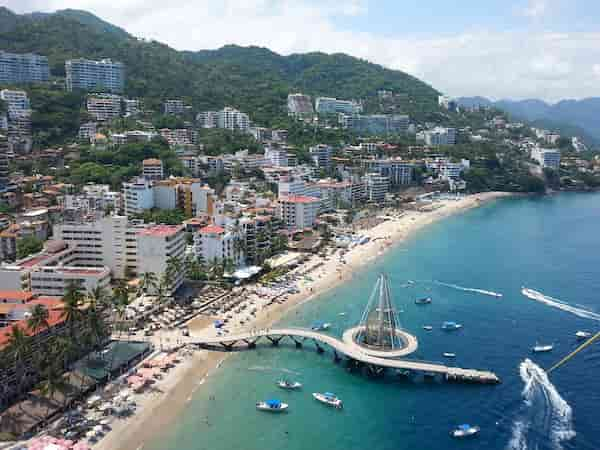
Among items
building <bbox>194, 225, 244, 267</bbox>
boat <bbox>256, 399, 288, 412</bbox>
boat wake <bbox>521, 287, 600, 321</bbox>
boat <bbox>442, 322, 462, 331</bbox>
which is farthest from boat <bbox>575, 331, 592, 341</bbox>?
building <bbox>194, 225, 244, 267</bbox>

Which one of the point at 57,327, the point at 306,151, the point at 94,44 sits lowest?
the point at 57,327

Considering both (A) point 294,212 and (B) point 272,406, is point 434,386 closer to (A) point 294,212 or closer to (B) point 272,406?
(B) point 272,406

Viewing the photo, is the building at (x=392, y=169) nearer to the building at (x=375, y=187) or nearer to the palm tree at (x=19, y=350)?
the building at (x=375, y=187)

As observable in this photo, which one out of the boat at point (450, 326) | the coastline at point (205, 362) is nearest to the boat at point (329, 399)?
the coastline at point (205, 362)

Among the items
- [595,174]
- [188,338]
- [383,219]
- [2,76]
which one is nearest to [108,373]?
[188,338]

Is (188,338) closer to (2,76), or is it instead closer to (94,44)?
(2,76)

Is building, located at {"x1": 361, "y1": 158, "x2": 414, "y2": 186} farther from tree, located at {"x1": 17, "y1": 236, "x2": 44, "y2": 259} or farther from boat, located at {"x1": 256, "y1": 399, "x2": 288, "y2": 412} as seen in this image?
boat, located at {"x1": 256, "y1": 399, "x2": 288, "y2": 412}
